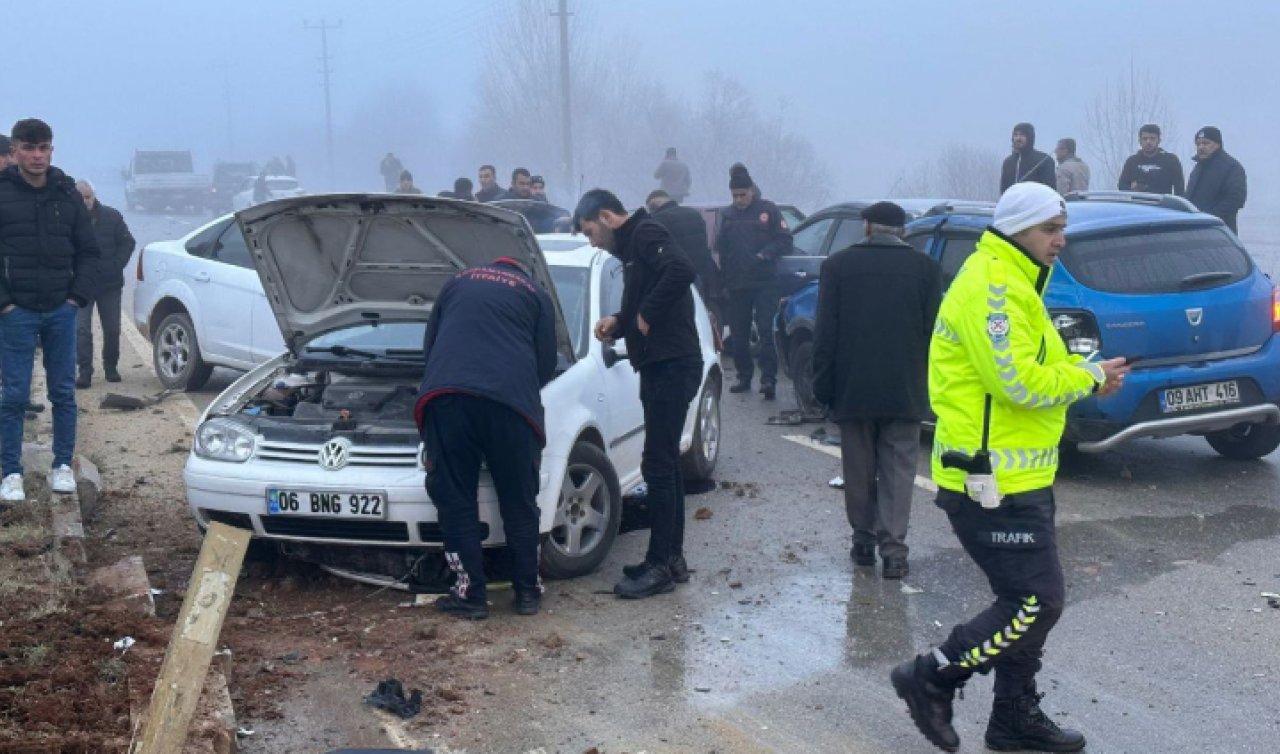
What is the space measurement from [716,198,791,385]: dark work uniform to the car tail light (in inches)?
160

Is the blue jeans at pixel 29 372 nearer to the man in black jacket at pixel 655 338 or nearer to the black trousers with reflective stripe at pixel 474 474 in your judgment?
the black trousers with reflective stripe at pixel 474 474

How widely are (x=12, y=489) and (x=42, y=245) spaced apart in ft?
4.27

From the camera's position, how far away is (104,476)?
8.84 metres

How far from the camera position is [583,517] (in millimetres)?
6973

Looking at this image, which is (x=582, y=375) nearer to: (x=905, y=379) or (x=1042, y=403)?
(x=905, y=379)

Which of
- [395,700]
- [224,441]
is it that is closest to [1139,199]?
[224,441]

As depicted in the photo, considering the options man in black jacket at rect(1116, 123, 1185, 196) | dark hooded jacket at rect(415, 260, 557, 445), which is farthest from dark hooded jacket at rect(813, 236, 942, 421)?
man in black jacket at rect(1116, 123, 1185, 196)

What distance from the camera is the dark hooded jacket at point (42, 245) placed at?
7422 millimetres

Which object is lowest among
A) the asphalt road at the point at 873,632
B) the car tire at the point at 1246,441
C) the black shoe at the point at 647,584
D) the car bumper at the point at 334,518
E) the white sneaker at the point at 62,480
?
the asphalt road at the point at 873,632

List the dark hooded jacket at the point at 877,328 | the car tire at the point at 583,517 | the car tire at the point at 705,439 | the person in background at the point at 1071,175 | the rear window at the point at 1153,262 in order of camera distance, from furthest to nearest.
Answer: the person in background at the point at 1071,175 < the car tire at the point at 705,439 < the rear window at the point at 1153,262 < the dark hooded jacket at the point at 877,328 < the car tire at the point at 583,517

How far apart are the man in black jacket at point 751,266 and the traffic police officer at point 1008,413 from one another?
744 centimetres

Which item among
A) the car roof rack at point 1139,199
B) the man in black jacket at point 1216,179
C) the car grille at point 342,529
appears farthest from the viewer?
the man in black jacket at point 1216,179

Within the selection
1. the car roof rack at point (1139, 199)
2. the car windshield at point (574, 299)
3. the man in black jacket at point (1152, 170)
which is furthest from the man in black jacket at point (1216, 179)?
the car windshield at point (574, 299)

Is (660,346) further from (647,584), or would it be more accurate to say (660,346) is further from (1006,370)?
(1006,370)
